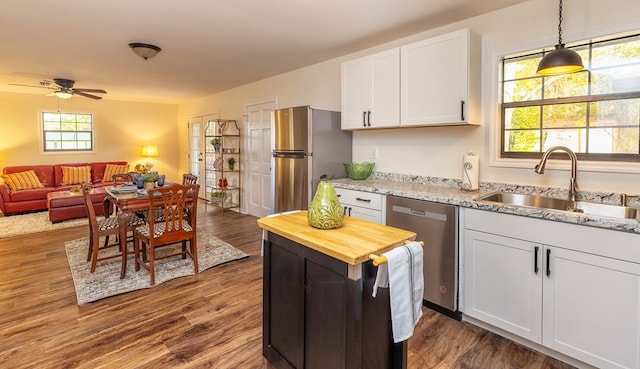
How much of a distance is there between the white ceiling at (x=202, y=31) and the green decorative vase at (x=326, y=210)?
174cm

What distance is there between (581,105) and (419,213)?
1.37 metres

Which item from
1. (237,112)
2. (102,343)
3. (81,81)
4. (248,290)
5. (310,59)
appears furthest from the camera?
(237,112)

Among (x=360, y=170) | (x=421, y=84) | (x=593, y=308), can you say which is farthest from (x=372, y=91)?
(x=593, y=308)

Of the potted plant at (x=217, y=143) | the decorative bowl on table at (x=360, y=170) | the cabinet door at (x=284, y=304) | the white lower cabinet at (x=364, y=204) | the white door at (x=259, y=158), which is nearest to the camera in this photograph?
the cabinet door at (x=284, y=304)

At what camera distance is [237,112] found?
6.20m

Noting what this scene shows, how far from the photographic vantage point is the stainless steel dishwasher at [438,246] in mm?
2326

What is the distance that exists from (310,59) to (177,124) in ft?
19.0

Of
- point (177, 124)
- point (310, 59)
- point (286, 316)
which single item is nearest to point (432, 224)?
point (286, 316)

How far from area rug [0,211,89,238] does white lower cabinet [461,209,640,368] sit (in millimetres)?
5694

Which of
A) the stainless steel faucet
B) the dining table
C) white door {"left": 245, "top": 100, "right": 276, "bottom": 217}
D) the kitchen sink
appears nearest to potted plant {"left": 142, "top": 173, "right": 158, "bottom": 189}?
the dining table

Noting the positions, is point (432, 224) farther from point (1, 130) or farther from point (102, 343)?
point (1, 130)

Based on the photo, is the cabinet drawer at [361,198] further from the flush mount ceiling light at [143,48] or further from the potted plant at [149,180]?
the flush mount ceiling light at [143,48]

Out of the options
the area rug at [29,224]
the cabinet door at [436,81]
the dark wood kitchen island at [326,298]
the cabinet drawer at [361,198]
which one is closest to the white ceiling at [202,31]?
the cabinet door at [436,81]

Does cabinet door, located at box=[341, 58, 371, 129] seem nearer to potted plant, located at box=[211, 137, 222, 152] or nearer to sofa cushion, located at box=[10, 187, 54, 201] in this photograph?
potted plant, located at box=[211, 137, 222, 152]
